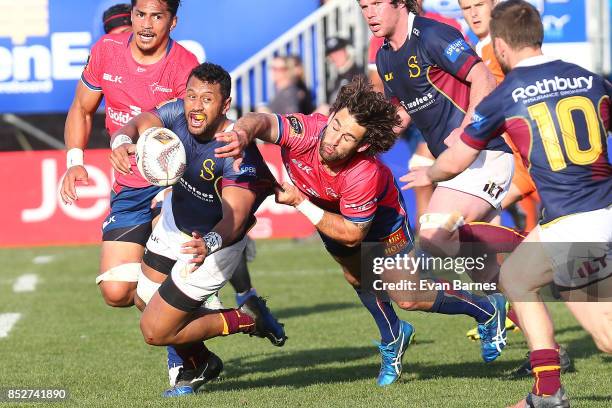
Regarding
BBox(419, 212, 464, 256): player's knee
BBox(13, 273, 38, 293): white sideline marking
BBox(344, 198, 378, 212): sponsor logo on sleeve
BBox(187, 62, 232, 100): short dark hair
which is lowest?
BBox(13, 273, 38, 293): white sideline marking

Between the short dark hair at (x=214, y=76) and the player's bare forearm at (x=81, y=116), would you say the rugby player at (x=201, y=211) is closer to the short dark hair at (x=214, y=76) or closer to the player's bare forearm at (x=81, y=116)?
the short dark hair at (x=214, y=76)

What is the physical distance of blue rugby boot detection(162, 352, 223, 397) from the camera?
726cm

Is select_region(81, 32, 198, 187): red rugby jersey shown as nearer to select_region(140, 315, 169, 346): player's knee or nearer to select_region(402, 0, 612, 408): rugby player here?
select_region(140, 315, 169, 346): player's knee

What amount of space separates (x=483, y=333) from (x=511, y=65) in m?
2.36

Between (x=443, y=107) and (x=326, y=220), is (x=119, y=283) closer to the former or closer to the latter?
(x=326, y=220)

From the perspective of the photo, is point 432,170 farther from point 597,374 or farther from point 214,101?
point 597,374

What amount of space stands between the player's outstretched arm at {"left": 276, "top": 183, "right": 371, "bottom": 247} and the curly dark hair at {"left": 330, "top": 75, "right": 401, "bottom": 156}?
0.45 meters

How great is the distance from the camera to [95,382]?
7.63m

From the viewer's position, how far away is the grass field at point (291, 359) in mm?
6988

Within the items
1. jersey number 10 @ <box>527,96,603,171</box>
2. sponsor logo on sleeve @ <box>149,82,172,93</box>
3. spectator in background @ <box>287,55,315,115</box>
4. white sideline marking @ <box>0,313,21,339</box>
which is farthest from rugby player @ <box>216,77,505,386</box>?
spectator in background @ <box>287,55,315,115</box>

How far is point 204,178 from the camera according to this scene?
7227 millimetres

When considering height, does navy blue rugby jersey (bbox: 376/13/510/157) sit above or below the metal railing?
above

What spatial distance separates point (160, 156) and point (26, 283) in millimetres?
6999

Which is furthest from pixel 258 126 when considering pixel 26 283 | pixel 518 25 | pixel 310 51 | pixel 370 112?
pixel 310 51
